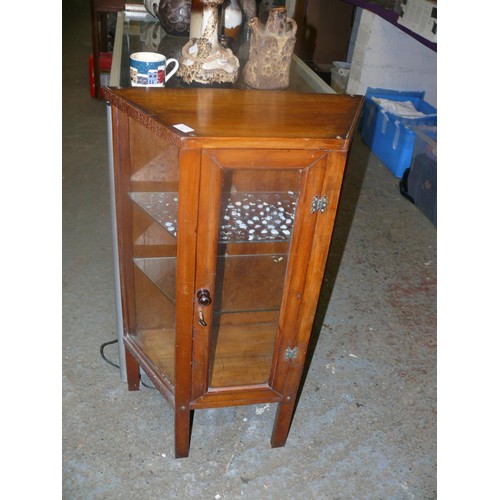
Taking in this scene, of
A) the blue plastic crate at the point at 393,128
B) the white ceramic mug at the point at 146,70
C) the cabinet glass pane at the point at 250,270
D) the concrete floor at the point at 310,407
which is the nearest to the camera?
the cabinet glass pane at the point at 250,270

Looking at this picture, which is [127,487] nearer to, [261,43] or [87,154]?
[261,43]

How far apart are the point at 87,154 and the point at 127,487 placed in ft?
7.79

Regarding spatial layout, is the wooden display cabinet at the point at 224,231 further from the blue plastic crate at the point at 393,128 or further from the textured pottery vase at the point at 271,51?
the blue plastic crate at the point at 393,128

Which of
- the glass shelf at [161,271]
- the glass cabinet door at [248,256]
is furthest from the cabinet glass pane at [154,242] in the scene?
the glass cabinet door at [248,256]

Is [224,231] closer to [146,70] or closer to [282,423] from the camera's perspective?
[146,70]

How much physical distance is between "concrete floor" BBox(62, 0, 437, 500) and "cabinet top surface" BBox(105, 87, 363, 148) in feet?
3.48

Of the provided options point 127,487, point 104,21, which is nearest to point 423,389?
point 127,487

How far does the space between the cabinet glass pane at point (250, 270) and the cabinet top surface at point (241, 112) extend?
0.32 ft

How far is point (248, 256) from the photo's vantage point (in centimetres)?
→ 146

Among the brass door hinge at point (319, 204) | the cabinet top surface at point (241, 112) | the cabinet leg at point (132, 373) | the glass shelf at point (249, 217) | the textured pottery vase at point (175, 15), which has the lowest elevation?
the cabinet leg at point (132, 373)

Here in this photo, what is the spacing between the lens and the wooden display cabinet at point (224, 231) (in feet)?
3.92

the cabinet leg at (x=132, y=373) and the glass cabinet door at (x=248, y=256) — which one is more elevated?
the glass cabinet door at (x=248, y=256)

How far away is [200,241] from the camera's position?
126 cm

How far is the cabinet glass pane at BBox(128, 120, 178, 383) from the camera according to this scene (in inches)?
53.7
